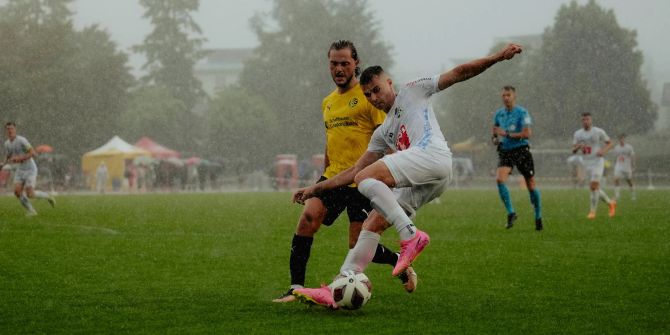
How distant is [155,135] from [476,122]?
84.2ft

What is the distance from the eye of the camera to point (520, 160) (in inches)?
654

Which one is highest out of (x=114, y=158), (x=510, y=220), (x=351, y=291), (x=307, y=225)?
(x=114, y=158)

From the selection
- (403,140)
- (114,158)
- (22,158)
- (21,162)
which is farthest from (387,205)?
(114,158)

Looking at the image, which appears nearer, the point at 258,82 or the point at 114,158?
the point at 114,158

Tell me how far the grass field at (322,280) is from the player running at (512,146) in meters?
0.56

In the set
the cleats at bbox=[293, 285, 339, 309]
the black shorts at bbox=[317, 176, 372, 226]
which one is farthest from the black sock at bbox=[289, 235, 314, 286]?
the cleats at bbox=[293, 285, 339, 309]

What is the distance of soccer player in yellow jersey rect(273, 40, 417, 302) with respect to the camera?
781cm

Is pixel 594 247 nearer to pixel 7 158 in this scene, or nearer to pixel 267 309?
pixel 267 309

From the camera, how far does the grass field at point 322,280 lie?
6.53 meters

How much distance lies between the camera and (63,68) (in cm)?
6431

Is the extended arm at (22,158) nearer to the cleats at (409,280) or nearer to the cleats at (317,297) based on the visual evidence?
the cleats at (409,280)

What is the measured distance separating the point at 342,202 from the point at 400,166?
1.07 m

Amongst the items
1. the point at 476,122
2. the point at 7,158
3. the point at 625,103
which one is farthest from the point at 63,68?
the point at 7,158

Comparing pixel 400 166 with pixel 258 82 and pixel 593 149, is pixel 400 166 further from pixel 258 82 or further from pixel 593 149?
pixel 258 82
